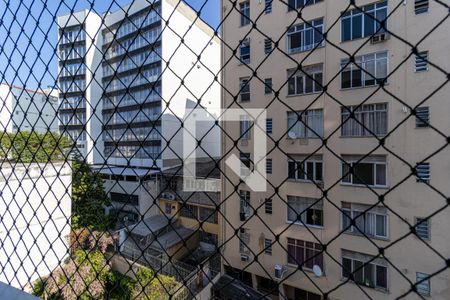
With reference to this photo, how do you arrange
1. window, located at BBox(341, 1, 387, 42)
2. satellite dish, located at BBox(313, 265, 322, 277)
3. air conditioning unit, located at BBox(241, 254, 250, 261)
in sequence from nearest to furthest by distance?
1. window, located at BBox(341, 1, 387, 42)
2. satellite dish, located at BBox(313, 265, 322, 277)
3. air conditioning unit, located at BBox(241, 254, 250, 261)

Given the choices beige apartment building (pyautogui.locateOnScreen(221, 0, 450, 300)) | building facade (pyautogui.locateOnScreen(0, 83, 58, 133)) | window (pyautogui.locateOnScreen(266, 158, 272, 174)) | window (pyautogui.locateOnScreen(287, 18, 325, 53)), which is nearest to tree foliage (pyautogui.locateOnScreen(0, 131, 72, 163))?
building facade (pyautogui.locateOnScreen(0, 83, 58, 133))

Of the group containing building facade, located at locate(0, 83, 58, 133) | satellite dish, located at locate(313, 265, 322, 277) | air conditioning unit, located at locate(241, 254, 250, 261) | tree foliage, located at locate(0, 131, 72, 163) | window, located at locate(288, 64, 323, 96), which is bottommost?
air conditioning unit, located at locate(241, 254, 250, 261)

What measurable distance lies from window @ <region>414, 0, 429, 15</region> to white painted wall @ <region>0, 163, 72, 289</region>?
361cm

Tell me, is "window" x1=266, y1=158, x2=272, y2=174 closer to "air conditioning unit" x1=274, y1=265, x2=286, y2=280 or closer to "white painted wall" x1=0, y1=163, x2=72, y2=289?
"air conditioning unit" x1=274, y1=265, x2=286, y2=280

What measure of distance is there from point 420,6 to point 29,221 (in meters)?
3.87

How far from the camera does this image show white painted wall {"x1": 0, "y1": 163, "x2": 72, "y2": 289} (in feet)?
3.24

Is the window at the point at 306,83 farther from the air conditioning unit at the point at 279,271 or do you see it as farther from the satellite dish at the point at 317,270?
the air conditioning unit at the point at 279,271

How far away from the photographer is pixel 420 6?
9.07 feet

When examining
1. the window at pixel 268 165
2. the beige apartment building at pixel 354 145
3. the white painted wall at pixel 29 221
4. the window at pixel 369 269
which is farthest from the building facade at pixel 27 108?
the window at pixel 369 269

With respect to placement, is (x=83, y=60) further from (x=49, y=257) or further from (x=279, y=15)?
A: (x=49, y=257)

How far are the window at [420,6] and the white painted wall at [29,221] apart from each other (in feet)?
11.9

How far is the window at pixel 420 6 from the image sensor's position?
2730 millimetres

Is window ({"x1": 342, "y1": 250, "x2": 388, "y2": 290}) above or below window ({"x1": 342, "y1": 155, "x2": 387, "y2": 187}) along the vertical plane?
below

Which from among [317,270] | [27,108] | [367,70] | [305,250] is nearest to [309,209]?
Answer: [305,250]
